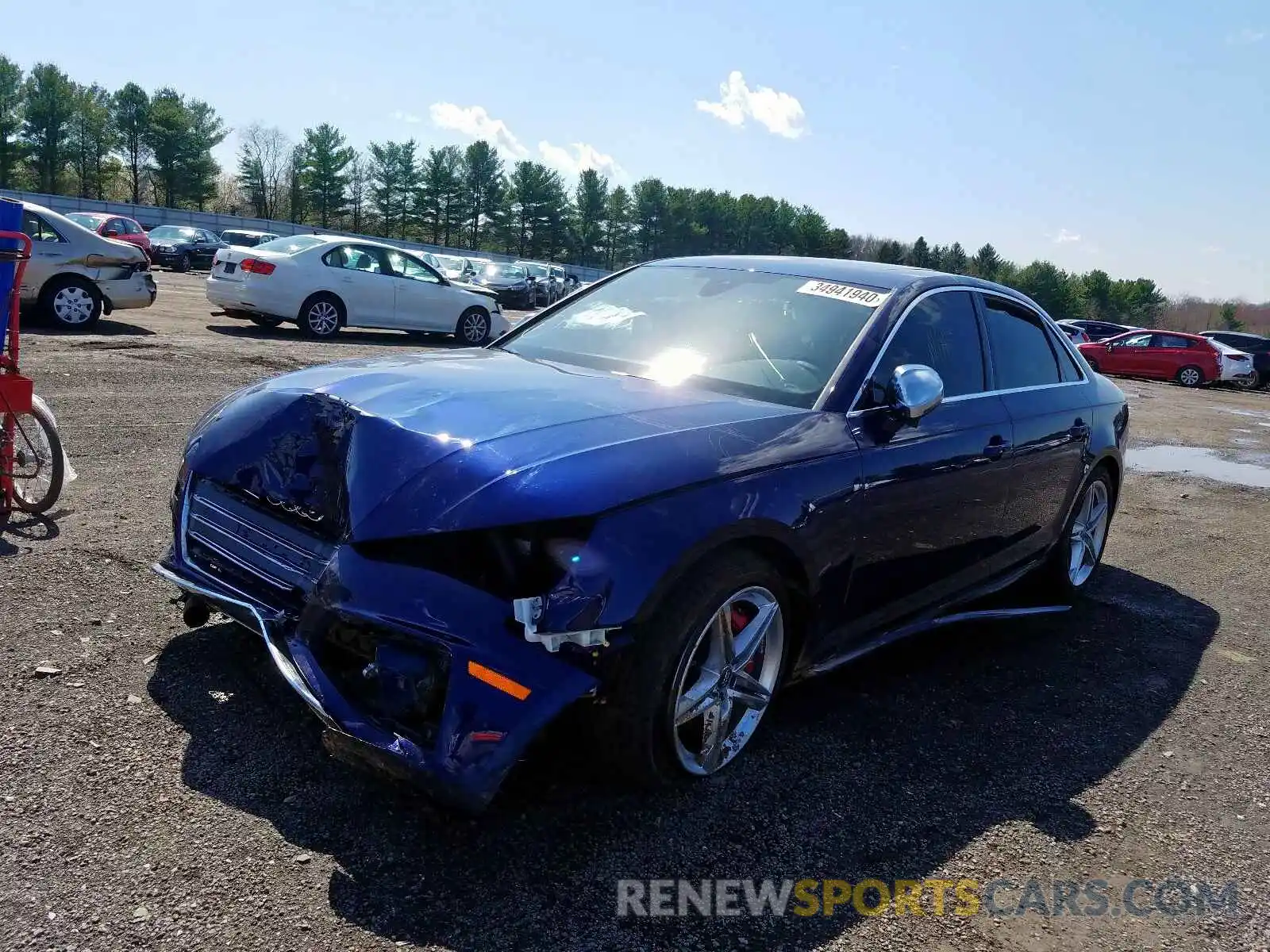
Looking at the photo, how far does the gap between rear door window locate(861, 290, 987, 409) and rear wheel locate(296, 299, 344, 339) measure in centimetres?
1148

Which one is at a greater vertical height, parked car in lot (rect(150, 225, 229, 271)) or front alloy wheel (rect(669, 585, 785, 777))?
parked car in lot (rect(150, 225, 229, 271))

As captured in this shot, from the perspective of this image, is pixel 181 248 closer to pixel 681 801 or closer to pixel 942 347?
pixel 942 347

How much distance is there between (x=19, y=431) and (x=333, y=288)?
9.77 m

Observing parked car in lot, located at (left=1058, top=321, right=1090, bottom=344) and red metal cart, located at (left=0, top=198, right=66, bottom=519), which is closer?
red metal cart, located at (left=0, top=198, right=66, bottom=519)

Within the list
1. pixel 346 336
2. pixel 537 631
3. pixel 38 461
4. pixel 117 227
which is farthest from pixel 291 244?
pixel 117 227

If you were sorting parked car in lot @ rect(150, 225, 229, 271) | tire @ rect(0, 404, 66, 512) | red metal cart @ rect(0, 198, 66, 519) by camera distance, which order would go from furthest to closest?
parked car in lot @ rect(150, 225, 229, 271) → tire @ rect(0, 404, 66, 512) → red metal cart @ rect(0, 198, 66, 519)

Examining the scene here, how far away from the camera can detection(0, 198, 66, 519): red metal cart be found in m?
4.60

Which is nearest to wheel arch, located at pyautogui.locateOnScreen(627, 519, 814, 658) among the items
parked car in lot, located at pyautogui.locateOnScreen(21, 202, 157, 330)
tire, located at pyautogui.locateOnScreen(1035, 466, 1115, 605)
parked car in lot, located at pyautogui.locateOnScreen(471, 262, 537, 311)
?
tire, located at pyautogui.locateOnScreen(1035, 466, 1115, 605)

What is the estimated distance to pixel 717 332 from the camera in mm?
3826

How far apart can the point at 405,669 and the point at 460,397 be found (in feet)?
3.15

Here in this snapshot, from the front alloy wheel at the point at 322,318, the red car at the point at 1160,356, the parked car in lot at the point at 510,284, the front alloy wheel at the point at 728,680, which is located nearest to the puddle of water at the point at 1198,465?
the front alloy wheel at the point at 728,680

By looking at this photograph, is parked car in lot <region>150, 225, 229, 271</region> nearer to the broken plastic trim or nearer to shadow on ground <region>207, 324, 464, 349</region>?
shadow on ground <region>207, 324, 464, 349</region>

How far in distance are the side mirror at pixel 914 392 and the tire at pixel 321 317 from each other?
39.4 feet

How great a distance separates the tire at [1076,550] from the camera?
5059mm
